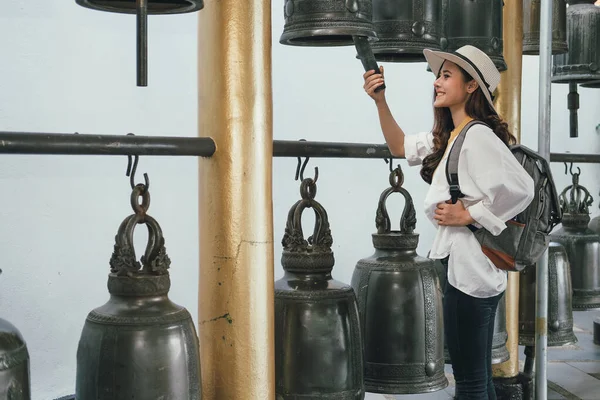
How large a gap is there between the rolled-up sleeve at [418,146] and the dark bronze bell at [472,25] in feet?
1.43

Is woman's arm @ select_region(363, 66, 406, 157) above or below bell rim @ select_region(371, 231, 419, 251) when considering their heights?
above

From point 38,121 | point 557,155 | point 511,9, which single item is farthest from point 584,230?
point 38,121

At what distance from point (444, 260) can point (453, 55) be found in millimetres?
642

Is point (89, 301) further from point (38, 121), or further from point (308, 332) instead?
point (308, 332)

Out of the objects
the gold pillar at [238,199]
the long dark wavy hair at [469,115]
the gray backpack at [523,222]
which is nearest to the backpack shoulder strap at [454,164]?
the gray backpack at [523,222]

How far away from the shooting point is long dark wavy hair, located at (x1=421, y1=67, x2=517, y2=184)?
Answer: 9.41 ft

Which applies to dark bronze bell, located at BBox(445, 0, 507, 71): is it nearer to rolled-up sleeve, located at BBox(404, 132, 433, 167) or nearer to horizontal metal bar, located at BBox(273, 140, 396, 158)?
rolled-up sleeve, located at BBox(404, 132, 433, 167)

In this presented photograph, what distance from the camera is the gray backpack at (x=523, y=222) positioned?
2.78 m

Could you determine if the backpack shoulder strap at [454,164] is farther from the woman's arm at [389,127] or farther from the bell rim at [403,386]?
the bell rim at [403,386]

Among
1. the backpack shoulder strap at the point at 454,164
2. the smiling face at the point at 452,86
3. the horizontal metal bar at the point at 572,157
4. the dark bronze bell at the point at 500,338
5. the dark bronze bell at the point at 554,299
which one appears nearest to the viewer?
the backpack shoulder strap at the point at 454,164

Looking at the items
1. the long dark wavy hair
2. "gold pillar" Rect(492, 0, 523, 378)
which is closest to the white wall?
"gold pillar" Rect(492, 0, 523, 378)

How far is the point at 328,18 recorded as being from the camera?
254cm

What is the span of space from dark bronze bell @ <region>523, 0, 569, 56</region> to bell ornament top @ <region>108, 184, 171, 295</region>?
238 centimetres

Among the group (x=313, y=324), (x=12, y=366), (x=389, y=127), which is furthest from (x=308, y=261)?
(x=12, y=366)
